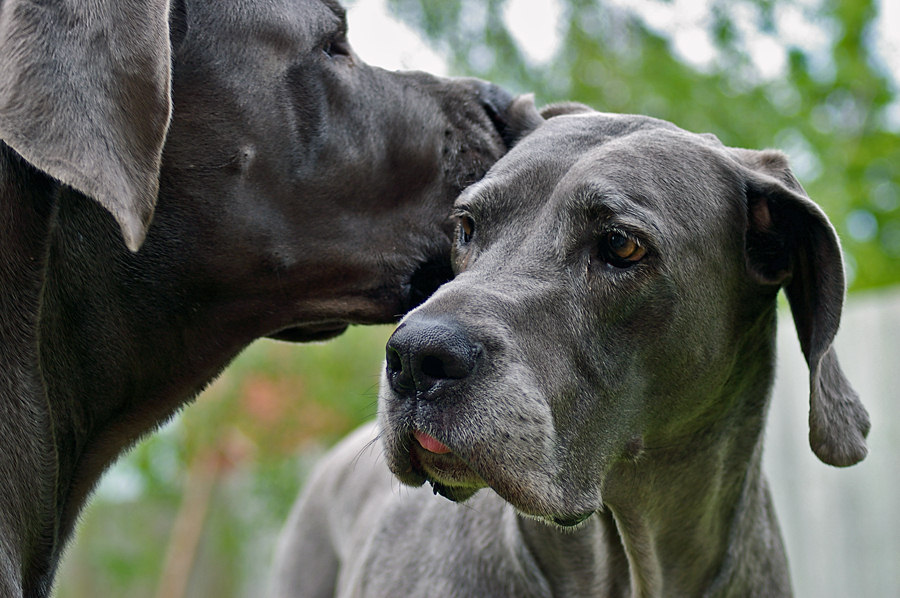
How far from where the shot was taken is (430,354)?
2.67 m

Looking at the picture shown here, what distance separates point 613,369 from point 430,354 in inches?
25.5

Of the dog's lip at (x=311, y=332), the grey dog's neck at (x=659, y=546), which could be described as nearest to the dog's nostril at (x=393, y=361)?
the grey dog's neck at (x=659, y=546)

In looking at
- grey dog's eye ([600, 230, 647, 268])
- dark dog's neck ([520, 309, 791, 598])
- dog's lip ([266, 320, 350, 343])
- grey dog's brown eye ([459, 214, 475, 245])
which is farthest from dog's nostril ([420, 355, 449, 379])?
dog's lip ([266, 320, 350, 343])

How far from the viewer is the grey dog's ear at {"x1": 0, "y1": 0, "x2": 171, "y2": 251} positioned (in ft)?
8.46

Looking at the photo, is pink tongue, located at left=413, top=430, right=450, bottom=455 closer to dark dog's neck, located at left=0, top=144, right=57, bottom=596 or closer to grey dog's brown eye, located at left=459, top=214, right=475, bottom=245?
grey dog's brown eye, located at left=459, top=214, right=475, bottom=245

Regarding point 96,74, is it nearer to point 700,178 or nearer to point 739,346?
point 700,178

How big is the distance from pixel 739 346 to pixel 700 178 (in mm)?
582

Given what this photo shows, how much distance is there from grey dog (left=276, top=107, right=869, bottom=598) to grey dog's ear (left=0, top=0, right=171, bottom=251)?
0.87 meters

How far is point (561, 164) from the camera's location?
327 cm

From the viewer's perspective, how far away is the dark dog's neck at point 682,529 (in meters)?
3.34

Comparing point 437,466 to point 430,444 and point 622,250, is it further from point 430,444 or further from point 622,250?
point 622,250

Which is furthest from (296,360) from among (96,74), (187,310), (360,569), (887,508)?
(96,74)

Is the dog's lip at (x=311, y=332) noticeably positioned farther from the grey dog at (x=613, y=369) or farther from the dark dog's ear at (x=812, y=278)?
the dark dog's ear at (x=812, y=278)

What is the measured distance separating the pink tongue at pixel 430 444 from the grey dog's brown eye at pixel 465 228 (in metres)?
0.88
